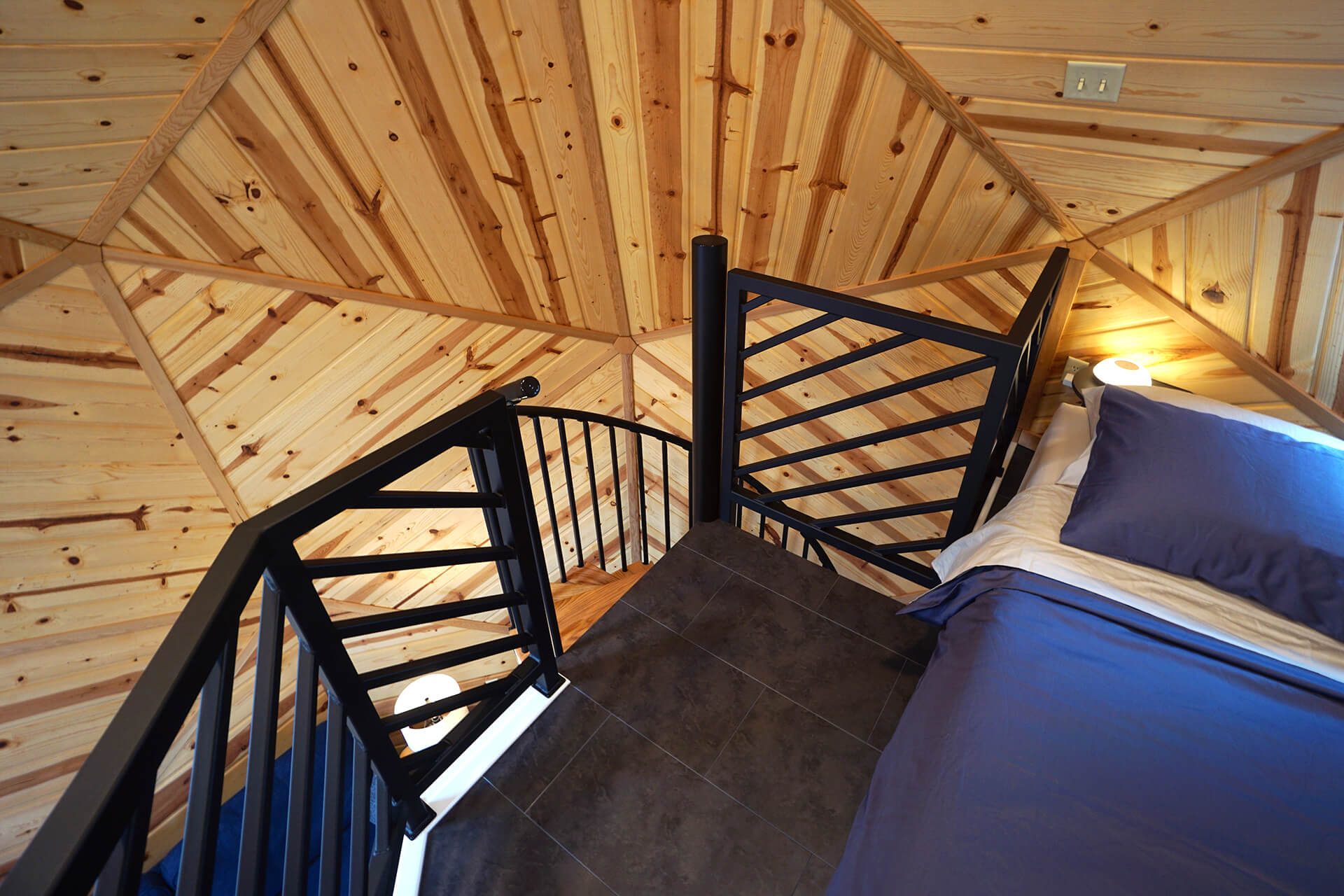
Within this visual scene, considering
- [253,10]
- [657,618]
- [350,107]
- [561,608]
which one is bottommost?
[561,608]

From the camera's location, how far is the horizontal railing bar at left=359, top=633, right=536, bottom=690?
135 cm

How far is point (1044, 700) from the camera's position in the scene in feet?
4.63

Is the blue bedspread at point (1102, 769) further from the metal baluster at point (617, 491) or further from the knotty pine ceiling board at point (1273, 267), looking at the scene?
the metal baluster at point (617, 491)

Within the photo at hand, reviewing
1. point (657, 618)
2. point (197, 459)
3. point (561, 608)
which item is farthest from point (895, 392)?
point (197, 459)

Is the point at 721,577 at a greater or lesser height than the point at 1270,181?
lesser

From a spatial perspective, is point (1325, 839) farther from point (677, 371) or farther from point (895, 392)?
point (677, 371)

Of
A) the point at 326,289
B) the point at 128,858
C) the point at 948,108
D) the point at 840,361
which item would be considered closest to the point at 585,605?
the point at 840,361

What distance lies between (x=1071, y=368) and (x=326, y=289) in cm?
310

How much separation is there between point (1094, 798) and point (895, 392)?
3.62ft

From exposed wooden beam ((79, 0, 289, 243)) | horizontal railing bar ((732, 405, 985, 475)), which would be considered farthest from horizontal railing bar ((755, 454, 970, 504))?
exposed wooden beam ((79, 0, 289, 243))

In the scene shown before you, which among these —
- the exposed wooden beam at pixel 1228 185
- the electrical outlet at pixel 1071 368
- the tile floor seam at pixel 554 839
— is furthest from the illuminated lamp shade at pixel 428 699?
the exposed wooden beam at pixel 1228 185

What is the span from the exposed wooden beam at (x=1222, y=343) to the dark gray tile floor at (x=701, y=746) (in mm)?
1562

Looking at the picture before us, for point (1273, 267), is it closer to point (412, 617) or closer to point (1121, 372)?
point (1121, 372)

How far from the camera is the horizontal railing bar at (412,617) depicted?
1266mm
